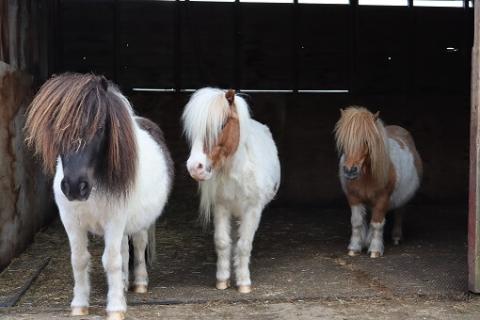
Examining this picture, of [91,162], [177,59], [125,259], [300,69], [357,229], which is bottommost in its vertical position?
[357,229]

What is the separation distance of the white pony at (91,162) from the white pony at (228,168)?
1.57 feet

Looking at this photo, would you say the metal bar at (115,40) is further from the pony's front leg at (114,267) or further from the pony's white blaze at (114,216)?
the pony's front leg at (114,267)

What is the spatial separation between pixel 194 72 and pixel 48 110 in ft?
21.7

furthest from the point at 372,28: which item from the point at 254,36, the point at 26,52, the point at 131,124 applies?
the point at 131,124

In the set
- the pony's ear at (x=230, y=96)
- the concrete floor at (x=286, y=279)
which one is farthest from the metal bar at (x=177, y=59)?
the pony's ear at (x=230, y=96)

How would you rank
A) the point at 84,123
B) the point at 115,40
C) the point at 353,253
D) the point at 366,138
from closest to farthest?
1. the point at 84,123
2. the point at 366,138
3. the point at 353,253
4. the point at 115,40

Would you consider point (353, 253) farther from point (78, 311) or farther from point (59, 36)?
point (59, 36)

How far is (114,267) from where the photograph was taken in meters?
4.18

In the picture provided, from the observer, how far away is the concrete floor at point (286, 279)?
15.2ft

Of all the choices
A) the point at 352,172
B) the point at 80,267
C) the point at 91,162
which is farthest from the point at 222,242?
the point at 91,162

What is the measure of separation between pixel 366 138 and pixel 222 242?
187 cm

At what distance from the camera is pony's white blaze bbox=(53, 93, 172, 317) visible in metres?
4.05

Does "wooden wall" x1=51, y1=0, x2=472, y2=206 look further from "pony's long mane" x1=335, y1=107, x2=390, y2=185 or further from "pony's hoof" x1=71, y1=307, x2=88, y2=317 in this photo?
"pony's hoof" x1=71, y1=307, x2=88, y2=317

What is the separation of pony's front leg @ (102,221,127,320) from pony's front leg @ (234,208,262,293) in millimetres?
1150
